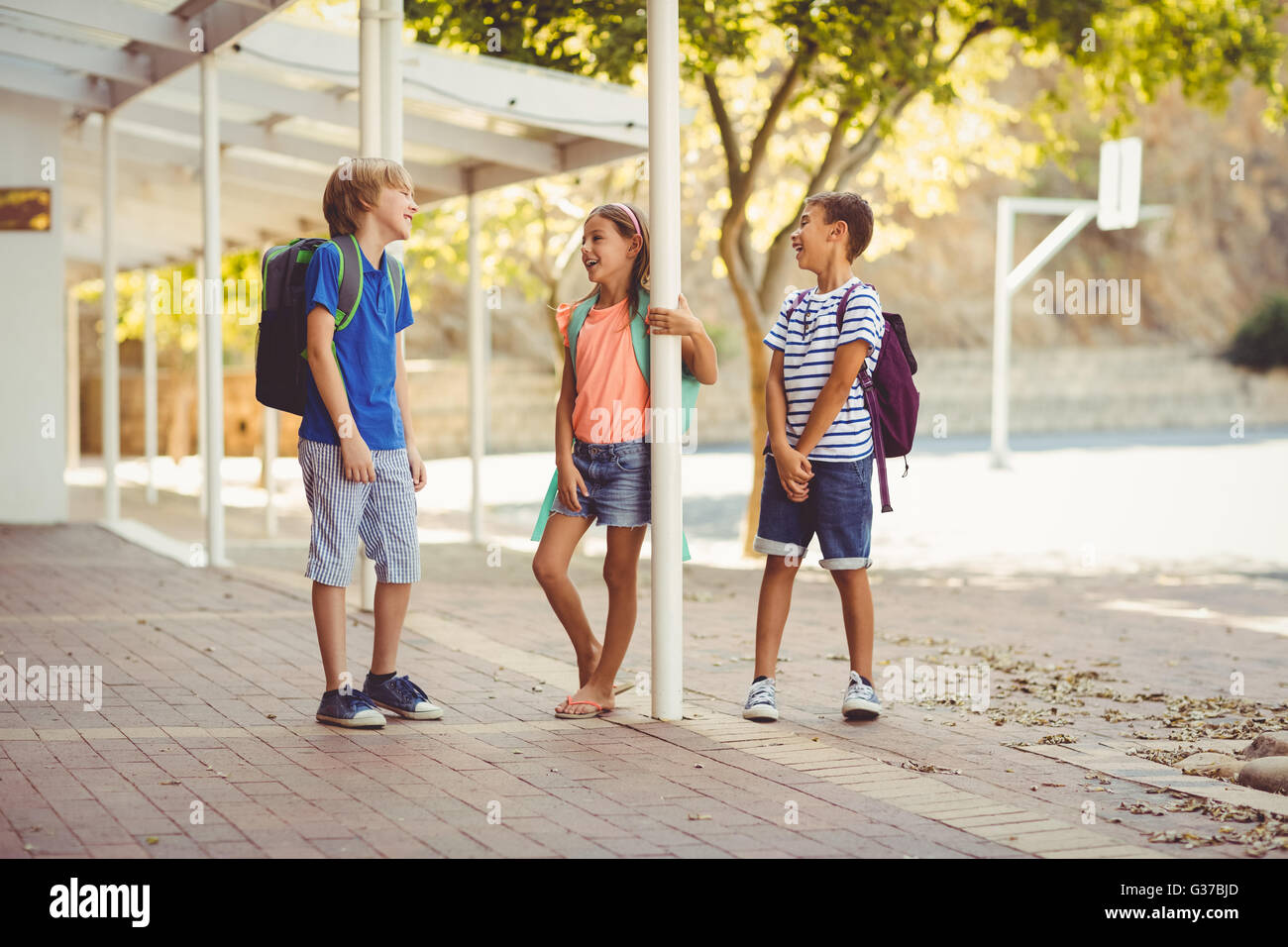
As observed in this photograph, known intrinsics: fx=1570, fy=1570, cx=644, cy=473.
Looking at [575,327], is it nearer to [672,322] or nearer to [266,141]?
[672,322]

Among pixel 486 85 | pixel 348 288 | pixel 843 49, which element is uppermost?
pixel 843 49

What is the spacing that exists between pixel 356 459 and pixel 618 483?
35.4 inches

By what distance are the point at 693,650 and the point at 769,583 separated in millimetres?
1832

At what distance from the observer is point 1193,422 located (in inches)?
1864

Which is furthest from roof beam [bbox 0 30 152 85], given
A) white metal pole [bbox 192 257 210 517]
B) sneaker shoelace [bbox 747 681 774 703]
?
sneaker shoelace [bbox 747 681 774 703]

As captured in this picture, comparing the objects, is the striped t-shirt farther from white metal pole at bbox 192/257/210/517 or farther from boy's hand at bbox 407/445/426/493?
white metal pole at bbox 192/257/210/517

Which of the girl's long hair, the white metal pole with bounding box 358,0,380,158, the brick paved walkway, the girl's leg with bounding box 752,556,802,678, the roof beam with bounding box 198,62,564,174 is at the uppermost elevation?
the roof beam with bounding box 198,62,564,174

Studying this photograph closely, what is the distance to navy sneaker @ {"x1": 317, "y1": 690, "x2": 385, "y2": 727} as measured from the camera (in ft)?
16.9

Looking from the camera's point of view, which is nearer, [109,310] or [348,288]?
[348,288]

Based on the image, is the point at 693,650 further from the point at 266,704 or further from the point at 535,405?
the point at 535,405

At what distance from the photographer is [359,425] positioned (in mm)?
5082

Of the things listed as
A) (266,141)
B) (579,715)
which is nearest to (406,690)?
(579,715)

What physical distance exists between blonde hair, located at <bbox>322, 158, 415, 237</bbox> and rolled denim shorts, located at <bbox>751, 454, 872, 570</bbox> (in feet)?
5.31

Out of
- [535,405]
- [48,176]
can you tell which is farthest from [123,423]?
[48,176]
